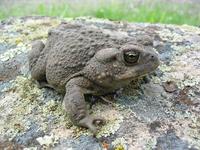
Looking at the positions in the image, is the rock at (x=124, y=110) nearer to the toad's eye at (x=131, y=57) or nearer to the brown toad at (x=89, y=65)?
the brown toad at (x=89, y=65)

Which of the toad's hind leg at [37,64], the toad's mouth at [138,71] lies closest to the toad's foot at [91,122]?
the toad's mouth at [138,71]

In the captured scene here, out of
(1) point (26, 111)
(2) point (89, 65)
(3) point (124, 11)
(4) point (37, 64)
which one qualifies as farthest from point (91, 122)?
(3) point (124, 11)

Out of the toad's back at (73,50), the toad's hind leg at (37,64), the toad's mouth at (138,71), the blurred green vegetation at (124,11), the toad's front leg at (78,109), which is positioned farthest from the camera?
the blurred green vegetation at (124,11)

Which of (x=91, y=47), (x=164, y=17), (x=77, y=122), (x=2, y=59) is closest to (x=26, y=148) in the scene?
(x=77, y=122)

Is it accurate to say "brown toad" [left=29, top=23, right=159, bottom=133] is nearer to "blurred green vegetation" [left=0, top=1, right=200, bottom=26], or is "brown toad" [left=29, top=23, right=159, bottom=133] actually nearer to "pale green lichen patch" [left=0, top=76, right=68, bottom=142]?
"pale green lichen patch" [left=0, top=76, right=68, bottom=142]

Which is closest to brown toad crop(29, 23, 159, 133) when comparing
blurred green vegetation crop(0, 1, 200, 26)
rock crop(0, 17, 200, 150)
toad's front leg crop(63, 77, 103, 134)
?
toad's front leg crop(63, 77, 103, 134)

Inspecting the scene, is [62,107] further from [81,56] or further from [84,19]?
[84,19]
